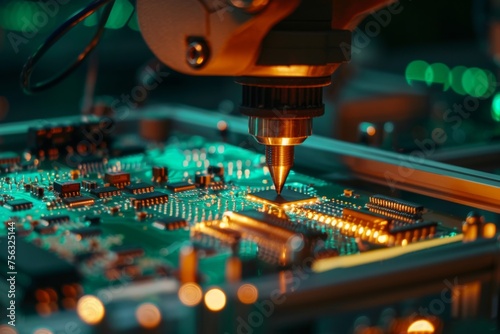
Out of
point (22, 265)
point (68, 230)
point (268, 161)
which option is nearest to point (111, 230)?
point (68, 230)

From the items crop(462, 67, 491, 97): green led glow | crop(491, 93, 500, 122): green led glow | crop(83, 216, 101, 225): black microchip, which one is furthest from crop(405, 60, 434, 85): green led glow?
crop(83, 216, 101, 225): black microchip

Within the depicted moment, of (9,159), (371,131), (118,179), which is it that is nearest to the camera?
(118,179)

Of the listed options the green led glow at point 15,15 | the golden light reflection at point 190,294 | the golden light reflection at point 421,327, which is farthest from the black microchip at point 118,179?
the green led glow at point 15,15

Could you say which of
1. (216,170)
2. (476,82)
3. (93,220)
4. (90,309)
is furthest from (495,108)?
(90,309)

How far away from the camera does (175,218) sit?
1.17m

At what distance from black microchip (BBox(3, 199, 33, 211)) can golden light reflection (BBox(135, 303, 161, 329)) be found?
0.45 m

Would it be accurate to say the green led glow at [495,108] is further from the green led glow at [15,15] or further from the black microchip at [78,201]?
the green led glow at [15,15]

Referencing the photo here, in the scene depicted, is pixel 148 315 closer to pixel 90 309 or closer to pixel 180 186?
pixel 90 309

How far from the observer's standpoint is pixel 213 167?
147 cm

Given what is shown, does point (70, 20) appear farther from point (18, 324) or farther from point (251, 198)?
point (18, 324)

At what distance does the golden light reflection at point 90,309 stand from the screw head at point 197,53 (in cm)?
41

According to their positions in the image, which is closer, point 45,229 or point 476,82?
point 45,229

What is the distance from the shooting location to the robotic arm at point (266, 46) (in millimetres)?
1118

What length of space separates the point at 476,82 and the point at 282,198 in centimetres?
133
